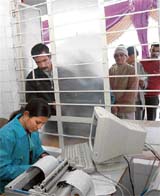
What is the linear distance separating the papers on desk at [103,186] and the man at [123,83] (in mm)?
722

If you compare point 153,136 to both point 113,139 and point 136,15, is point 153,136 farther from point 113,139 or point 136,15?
point 136,15

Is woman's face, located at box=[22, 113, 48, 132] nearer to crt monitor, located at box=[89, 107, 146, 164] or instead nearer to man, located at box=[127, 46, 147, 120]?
crt monitor, located at box=[89, 107, 146, 164]

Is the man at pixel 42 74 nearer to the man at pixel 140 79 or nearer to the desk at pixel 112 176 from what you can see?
the man at pixel 140 79

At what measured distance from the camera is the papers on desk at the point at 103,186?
111cm

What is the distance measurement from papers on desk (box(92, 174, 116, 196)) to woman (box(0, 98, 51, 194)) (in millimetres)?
388

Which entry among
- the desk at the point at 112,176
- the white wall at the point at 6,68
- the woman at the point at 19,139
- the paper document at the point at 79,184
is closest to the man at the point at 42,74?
the white wall at the point at 6,68

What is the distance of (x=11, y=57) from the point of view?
232cm

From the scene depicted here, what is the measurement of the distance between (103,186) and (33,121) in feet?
1.80

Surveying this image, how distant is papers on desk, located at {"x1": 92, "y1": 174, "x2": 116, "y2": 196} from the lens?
43.8 inches

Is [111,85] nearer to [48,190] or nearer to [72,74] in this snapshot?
[72,74]

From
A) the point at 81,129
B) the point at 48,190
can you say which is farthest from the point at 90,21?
the point at 48,190

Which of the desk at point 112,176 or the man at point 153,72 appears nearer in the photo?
the desk at point 112,176

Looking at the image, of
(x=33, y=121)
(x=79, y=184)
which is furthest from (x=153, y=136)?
(x=79, y=184)

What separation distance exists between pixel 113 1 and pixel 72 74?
25.7 inches
